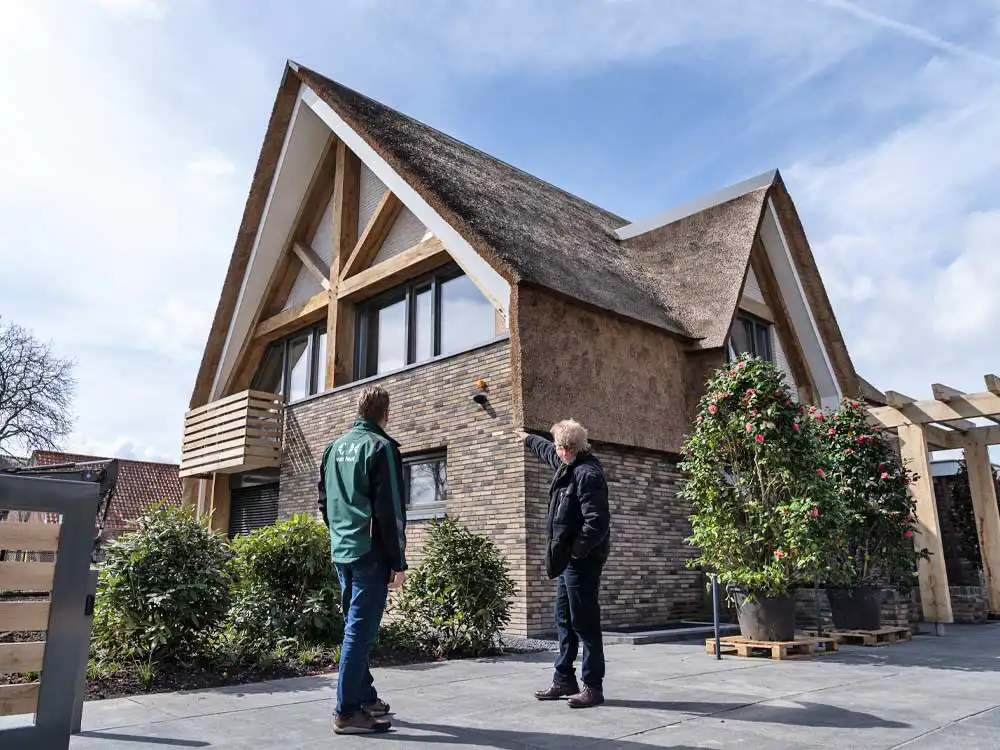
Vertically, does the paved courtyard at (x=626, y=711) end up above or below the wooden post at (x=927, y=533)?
below

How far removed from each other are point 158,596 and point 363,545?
2.54 meters

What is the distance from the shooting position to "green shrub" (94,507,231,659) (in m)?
5.81

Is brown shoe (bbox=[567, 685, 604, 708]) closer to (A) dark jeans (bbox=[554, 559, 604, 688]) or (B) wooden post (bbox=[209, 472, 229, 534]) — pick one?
(A) dark jeans (bbox=[554, 559, 604, 688])

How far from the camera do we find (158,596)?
5754 mm

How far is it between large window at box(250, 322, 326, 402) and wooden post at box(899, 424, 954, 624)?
961cm

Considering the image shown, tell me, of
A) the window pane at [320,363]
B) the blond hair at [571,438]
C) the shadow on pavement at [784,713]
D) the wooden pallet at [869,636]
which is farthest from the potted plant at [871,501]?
the window pane at [320,363]

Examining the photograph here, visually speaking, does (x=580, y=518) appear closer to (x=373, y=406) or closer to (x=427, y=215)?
(x=373, y=406)

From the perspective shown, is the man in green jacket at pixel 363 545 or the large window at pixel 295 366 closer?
the man in green jacket at pixel 363 545

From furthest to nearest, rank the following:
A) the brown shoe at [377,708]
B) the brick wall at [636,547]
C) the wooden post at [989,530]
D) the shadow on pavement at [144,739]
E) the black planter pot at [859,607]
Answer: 1. the wooden post at [989,530]
2. the brick wall at [636,547]
3. the black planter pot at [859,607]
4. the brown shoe at [377,708]
5. the shadow on pavement at [144,739]

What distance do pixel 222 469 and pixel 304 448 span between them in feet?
6.72

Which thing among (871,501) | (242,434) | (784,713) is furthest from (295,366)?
(784,713)

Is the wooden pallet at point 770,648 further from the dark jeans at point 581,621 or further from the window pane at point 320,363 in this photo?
the window pane at point 320,363

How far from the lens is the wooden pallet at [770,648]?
277 inches

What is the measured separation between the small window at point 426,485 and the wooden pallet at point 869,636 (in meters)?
4.87
